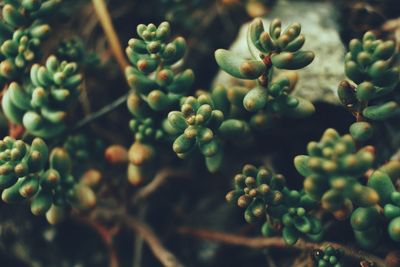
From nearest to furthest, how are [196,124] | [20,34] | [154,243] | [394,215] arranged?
[394,215] < [196,124] < [20,34] < [154,243]

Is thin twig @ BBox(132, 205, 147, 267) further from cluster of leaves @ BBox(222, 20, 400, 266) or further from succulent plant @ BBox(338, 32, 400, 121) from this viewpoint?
succulent plant @ BBox(338, 32, 400, 121)

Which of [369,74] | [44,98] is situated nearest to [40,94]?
[44,98]

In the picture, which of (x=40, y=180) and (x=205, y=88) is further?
(x=205, y=88)

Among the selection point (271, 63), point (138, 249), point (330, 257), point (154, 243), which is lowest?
point (138, 249)

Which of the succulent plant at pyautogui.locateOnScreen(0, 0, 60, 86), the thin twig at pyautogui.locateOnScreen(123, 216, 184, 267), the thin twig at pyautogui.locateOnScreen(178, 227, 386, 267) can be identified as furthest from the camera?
the thin twig at pyautogui.locateOnScreen(123, 216, 184, 267)

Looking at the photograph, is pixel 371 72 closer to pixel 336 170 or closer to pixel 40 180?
pixel 336 170

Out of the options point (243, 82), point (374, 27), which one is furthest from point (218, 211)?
point (374, 27)

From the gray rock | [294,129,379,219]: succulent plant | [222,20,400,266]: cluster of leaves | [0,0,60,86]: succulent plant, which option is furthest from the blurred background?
[294,129,379,219]: succulent plant
